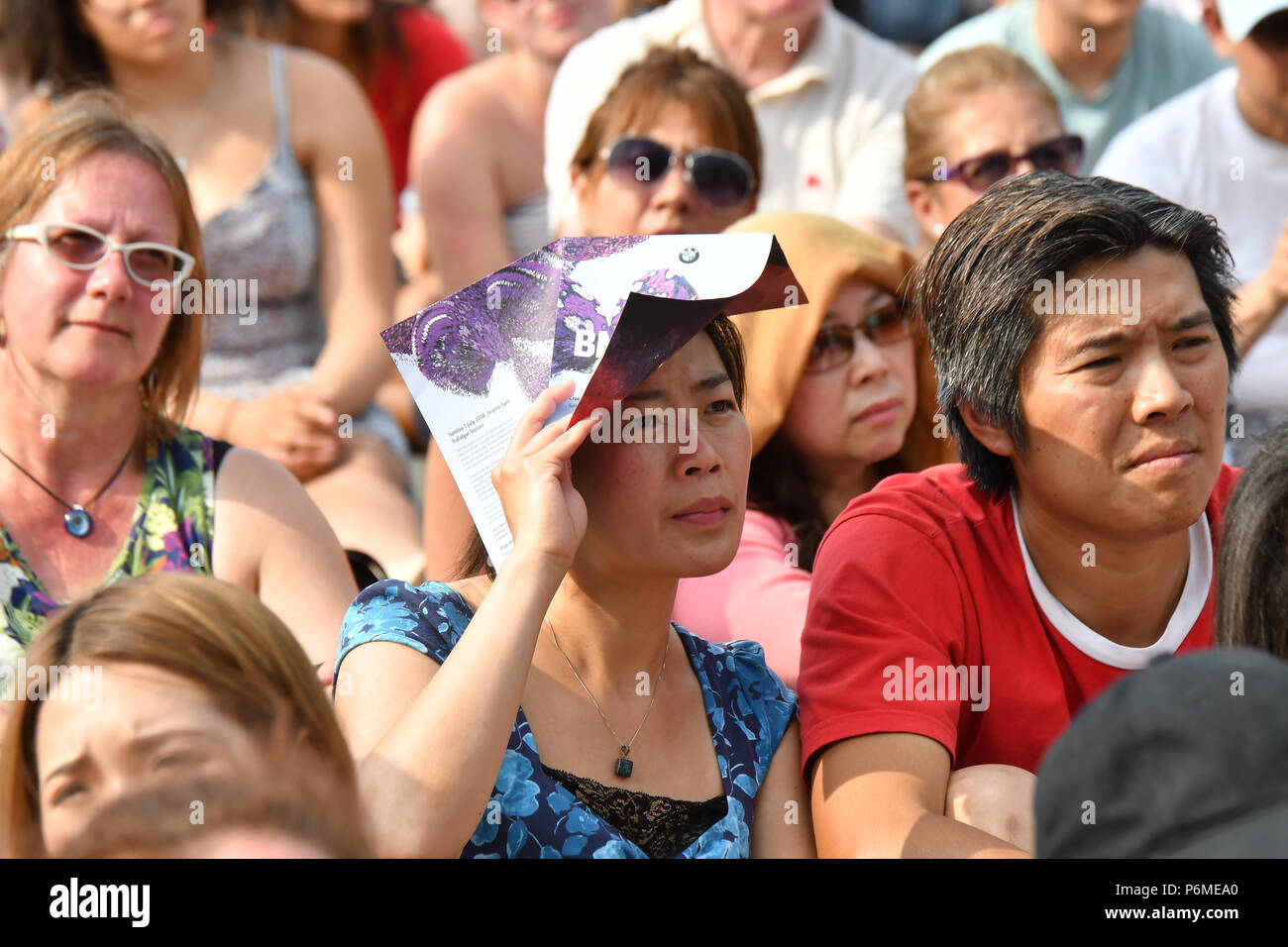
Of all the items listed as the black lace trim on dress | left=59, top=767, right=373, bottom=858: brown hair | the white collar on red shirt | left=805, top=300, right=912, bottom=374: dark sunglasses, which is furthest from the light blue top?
left=59, top=767, right=373, bottom=858: brown hair

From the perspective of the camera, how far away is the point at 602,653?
2.18 metres

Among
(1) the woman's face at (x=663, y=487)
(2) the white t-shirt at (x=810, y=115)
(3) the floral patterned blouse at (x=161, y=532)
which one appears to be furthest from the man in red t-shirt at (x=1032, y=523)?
(2) the white t-shirt at (x=810, y=115)

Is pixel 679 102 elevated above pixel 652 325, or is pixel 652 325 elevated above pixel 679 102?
pixel 679 102

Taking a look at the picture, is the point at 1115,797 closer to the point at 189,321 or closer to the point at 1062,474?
the point at 1062,474

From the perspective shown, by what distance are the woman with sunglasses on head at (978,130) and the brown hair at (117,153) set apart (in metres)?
1.73

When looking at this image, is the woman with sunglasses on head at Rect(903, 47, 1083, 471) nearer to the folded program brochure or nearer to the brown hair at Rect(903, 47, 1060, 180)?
the brown hair at Rect(903, 47, 1060, 180)

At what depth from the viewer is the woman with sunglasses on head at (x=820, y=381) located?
9.86 ft

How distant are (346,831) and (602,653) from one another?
2.88 ft

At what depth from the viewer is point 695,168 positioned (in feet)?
11.6

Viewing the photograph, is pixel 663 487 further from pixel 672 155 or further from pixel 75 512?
pixel 672 155

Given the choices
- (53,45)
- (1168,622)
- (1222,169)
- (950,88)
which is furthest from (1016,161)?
(53,45)

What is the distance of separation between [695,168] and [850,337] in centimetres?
70

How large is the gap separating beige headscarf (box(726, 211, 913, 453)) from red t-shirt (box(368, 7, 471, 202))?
2.47 meters

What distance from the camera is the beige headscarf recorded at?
9.86ft
